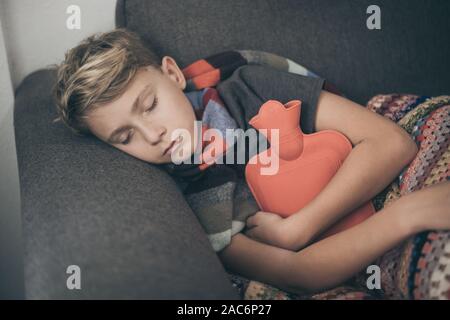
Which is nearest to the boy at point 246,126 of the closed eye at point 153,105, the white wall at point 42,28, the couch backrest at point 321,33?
the closed eye at point 153,105

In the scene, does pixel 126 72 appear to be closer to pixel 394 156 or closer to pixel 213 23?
pixel 213 23

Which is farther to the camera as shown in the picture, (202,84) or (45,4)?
(45,4)

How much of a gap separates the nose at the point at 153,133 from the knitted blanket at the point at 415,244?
304 mm

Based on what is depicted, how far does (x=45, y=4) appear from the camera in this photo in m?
1.09

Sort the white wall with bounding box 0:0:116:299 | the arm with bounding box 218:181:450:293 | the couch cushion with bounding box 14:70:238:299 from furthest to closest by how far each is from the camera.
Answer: the white wall with bounding box 0:0:116:299
the arm with bounding box 218:181:450:293
the couch cushion with bounding box 14:70:238:299

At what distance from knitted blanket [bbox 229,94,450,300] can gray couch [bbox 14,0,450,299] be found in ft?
0.61

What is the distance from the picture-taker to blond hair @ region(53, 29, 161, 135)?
809 mm

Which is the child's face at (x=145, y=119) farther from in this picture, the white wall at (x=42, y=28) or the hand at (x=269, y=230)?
the white wall at (x=42, y=28)

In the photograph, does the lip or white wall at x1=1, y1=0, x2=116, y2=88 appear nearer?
the lip

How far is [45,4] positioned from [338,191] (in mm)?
894

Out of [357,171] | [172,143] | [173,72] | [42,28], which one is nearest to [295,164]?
[357,171]

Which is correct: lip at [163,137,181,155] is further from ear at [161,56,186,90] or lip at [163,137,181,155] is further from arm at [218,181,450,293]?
arm at [218,181,450,293]

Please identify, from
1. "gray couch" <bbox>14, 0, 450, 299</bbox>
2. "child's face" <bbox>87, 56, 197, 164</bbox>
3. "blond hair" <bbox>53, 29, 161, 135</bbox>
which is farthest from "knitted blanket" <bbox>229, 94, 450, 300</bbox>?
"blond hair" <bbox>53, 29, 161, 135</bbox>
